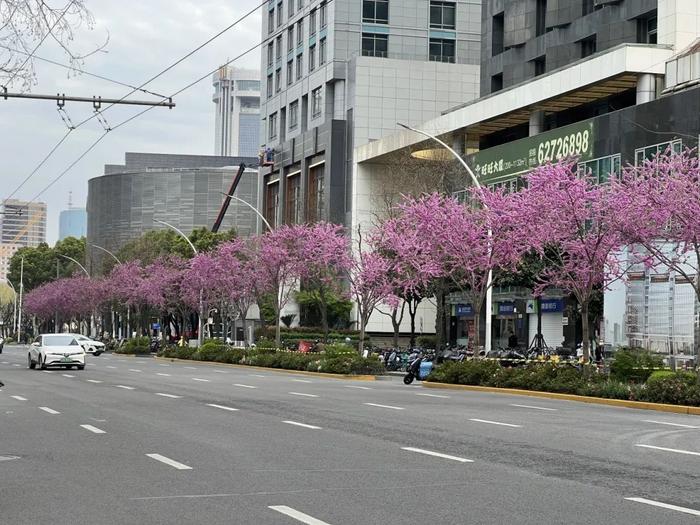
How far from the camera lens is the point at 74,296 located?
11312 cm

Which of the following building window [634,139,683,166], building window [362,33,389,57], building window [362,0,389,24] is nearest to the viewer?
building window [634,139,683,166]

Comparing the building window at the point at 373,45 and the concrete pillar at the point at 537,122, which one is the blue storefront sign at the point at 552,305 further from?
A: the building window at the point at 373,45

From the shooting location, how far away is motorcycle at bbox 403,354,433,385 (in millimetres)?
37781

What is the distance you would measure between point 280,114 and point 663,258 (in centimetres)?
7222

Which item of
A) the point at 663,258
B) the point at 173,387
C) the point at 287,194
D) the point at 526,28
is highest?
the point at 526,28

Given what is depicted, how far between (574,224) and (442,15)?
6047 cm

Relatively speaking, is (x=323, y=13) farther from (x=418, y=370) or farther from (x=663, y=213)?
(x=663, y=213)

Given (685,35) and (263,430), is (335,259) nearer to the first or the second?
(685,35)

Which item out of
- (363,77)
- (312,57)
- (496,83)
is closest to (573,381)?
(496,83)

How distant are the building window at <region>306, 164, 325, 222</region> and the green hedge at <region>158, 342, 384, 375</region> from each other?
79.5 feet

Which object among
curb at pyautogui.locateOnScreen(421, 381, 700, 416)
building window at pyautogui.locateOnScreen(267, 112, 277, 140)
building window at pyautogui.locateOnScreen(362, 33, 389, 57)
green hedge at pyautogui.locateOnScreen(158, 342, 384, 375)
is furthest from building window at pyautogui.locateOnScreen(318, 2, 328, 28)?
curb at pyautogui.locateOnScreen(421, 381, 700, 416)

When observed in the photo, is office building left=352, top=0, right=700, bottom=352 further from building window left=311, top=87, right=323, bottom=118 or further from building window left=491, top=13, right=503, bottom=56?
building window left=311, top=87, right=323, bottom=118

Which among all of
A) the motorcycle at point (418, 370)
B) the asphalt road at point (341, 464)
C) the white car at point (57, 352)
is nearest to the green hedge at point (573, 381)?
the asphalt road at point (341, 464)

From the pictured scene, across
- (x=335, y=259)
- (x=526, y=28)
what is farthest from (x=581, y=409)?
(x=526, y=28)
